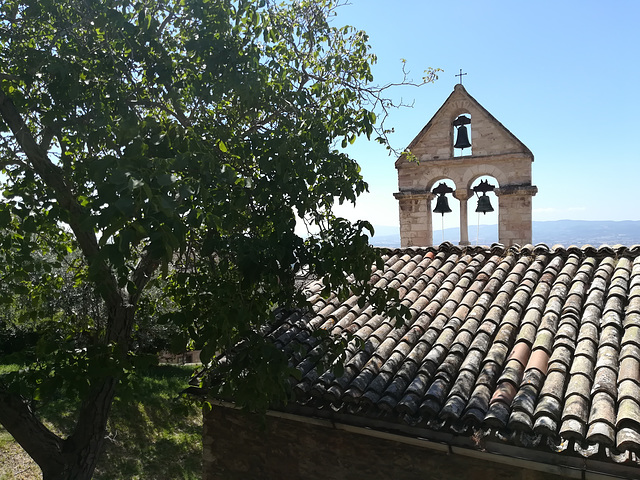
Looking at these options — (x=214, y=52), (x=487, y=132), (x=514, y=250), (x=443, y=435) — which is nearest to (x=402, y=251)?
(x=514, y=250)

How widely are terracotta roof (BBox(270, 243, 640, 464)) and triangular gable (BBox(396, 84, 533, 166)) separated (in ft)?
5.55

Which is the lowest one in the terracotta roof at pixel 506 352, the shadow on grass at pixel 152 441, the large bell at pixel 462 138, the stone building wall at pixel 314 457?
the shadow on grass at pixel 152 441

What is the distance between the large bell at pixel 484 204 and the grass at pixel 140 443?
20.0 ft

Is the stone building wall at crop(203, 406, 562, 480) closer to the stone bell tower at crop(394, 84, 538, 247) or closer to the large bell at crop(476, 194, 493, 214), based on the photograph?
the stone bell tower at crop(394, 84, 538, 247)

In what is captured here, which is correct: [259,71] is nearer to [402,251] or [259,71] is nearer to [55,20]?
[55,20]

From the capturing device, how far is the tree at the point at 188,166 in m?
3.64

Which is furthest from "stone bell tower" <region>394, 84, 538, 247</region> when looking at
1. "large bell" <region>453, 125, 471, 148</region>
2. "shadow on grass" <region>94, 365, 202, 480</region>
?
"shadow on grass" <region>94, 365, 202, 480</region>

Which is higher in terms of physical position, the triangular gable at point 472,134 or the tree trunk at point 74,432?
the triangular gable at point 472,134

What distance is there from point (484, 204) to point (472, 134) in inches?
51.1

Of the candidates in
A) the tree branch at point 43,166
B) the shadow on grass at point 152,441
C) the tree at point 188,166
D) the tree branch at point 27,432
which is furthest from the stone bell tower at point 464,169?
the tree branch at point 27,432

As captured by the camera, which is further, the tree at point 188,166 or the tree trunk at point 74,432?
the tree trunk at point 74,432

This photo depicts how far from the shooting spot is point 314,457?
16.9 ft

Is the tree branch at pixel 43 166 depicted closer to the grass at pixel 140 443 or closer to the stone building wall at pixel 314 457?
the stone building wall at pixel 314 457

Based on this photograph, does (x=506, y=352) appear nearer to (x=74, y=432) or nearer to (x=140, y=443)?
(x=74, y=432)
